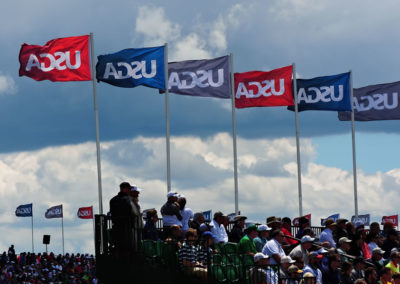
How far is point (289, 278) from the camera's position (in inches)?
728

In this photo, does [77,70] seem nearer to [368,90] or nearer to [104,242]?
[104,242]

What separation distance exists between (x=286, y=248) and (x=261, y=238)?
2.33 metres

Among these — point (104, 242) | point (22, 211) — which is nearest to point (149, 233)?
point (104, 242)

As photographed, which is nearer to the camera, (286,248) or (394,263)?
(394,263)

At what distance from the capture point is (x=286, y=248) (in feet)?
80.7

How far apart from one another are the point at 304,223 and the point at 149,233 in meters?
4.84

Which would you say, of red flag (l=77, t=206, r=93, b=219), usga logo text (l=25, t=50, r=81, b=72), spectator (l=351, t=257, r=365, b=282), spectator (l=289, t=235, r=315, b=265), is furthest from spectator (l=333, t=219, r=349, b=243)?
red flag (l=77, t=206, r=93, b=219)

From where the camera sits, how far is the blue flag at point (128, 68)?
112 feet

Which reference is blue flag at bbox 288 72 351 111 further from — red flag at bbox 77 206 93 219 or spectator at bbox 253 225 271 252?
red flag at bbox 77 206 93 219

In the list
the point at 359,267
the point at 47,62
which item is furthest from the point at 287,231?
the point at 47,62

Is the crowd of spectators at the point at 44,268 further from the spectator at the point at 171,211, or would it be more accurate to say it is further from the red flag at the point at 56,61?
the spectator at the point at 171,211

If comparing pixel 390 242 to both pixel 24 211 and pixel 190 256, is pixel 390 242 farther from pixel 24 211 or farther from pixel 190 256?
pixel 24 211

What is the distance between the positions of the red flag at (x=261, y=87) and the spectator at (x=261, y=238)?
16390 mm

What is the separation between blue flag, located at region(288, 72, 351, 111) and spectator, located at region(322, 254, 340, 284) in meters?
20.6
